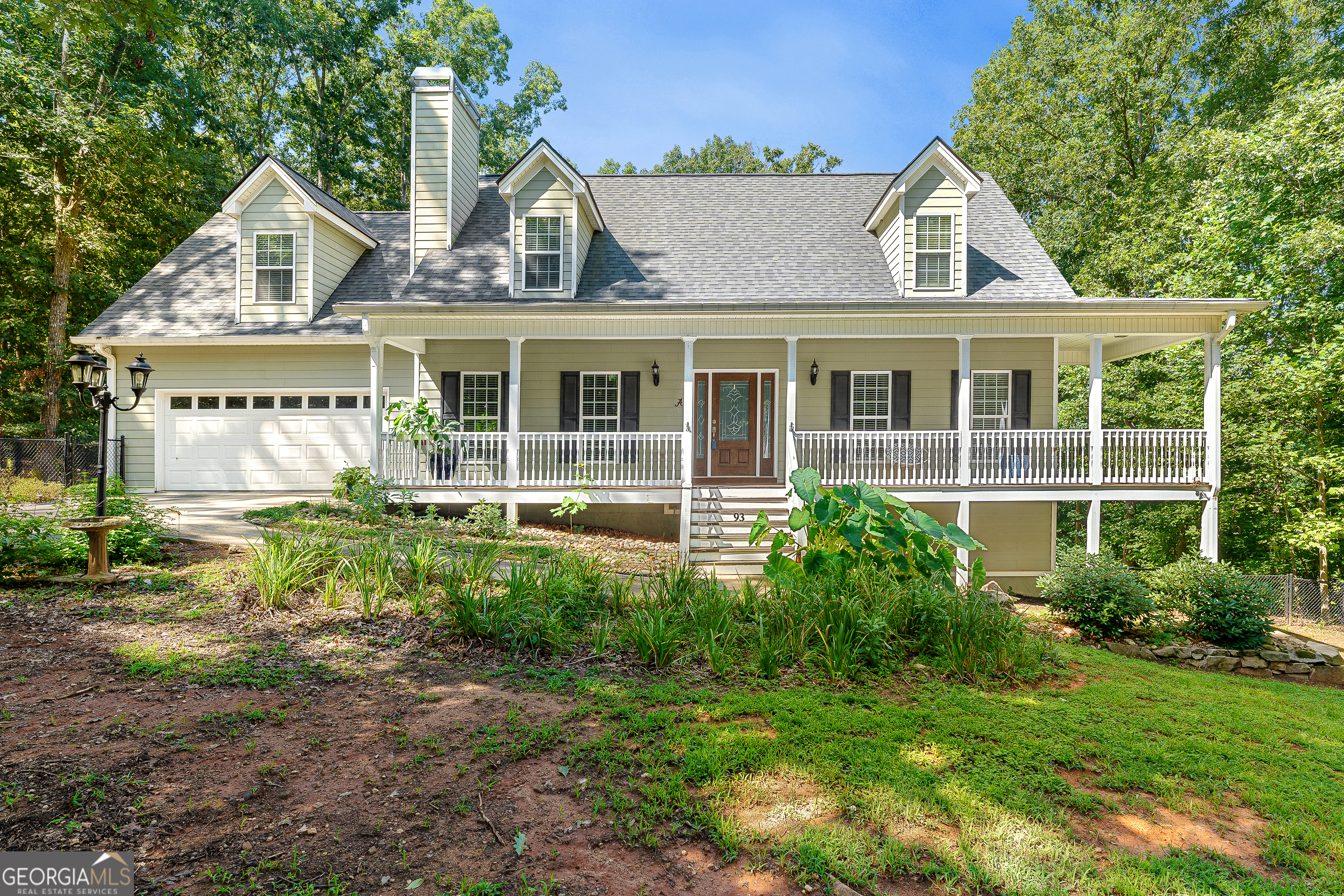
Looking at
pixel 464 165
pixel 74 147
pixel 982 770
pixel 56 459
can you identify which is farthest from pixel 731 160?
pixel 982 770

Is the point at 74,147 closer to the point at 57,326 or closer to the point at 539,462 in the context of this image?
the point at 57,326

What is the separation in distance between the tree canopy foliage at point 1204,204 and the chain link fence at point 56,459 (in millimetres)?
21489

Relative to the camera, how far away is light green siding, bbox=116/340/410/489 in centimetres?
1226

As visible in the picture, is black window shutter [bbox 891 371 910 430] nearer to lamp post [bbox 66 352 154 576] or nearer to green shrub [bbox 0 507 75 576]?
lamp post [bbox 66 352 154 576]

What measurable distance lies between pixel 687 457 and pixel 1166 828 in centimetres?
739

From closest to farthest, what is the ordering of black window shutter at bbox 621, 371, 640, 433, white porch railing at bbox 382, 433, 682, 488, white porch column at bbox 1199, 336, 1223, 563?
white porch column at bbox 1199, 336, 1223, 563, white porch railing at bbox 382, 433, 682, 488, black window shutter at bbox 621, 371, 640, 433

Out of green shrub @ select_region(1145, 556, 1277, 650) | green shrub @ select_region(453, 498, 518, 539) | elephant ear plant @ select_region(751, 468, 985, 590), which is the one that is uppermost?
elephant ear plant @ select_region(751, 468, 985, 590)

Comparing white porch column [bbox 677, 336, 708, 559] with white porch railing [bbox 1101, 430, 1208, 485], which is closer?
white porch column [bbox 677, 336, 708, 559]

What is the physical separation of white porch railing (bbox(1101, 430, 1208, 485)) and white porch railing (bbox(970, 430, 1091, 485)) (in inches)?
15.9

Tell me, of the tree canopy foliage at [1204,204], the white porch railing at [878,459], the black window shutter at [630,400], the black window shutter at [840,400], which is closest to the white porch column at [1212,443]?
the tree canopy foliage at [1204,204]

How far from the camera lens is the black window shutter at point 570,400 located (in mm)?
12125

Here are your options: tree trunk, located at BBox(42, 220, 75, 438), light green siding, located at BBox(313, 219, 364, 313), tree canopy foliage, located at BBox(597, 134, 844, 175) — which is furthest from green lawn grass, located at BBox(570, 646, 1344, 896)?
tree canopy foliage, located at BBox(597, 134, 844, 175)

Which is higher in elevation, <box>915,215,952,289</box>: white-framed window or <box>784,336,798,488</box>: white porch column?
<box>915,215,952,289</box>: white-framed window

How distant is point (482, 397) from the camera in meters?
12.2
